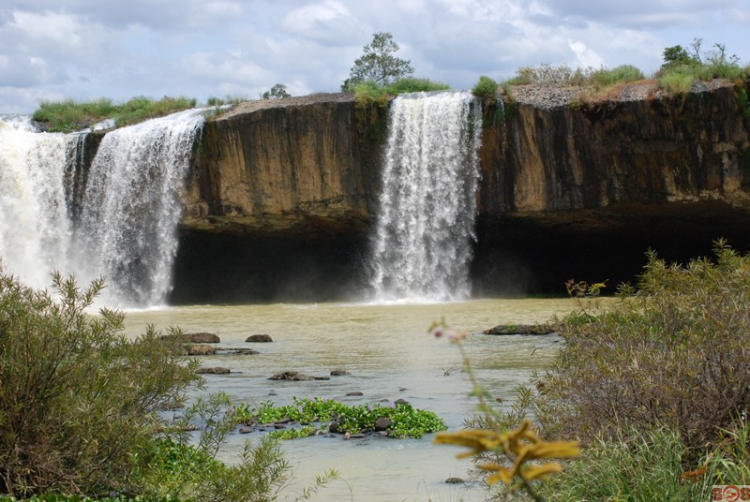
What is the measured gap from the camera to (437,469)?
7.73 meters

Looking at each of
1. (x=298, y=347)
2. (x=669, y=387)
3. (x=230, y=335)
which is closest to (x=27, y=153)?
(x=230, y=335)

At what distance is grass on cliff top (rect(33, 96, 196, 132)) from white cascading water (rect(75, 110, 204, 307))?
183cm

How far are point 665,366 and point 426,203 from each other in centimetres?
2278

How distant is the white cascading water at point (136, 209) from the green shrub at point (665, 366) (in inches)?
929

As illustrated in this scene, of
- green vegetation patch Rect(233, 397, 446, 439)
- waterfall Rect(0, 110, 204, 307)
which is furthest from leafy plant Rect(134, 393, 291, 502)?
waterfall Rect(0, 110, 204, 307)

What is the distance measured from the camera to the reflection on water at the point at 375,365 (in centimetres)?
764

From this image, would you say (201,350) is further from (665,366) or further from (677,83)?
(677,83)

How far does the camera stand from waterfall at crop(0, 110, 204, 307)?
29.6m

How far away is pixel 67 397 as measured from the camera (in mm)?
5906

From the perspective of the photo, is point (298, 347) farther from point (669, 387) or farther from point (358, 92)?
point (358, 92)

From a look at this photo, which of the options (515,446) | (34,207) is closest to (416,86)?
(34,207)

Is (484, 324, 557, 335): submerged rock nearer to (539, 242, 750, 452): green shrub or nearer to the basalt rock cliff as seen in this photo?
(539, 242, 750, 452): green shrub

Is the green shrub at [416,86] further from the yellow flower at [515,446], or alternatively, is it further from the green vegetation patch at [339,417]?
the yellow flower at [515,446]

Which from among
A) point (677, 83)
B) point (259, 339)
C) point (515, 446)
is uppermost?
point (677, 83)
